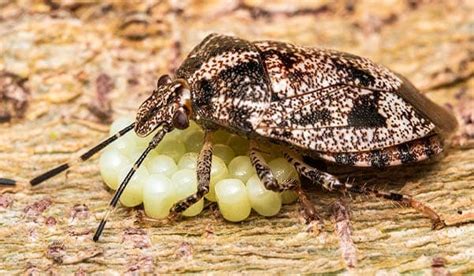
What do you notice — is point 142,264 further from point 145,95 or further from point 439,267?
point 145,95

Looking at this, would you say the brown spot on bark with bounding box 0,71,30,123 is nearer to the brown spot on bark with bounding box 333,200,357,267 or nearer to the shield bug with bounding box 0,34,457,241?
the shield bug with bounding box 0,34,457,241

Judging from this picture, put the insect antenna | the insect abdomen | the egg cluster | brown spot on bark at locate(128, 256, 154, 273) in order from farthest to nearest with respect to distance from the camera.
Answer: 1. the insect antenna
2. the insect abdomen
3. the egg cluster
4. brown spot on bark at locate(128, 256, 154, 273)

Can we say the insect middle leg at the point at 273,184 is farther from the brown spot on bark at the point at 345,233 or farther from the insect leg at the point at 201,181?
the insect leg at the point at 201,181

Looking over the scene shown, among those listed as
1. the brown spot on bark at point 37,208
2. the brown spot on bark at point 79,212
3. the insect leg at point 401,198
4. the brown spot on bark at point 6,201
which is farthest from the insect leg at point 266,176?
the brown spot on bark at point 6,201

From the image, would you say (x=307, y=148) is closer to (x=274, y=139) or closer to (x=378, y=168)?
(x=274, y=139)

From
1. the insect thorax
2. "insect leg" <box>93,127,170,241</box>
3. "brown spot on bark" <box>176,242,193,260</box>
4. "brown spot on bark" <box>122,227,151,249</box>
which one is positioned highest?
the insect thorax

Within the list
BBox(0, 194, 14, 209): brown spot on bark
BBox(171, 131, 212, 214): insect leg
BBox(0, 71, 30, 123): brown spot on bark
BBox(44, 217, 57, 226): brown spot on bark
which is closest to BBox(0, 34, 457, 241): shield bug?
BBox(171, 131, 212, 214): insect leg
